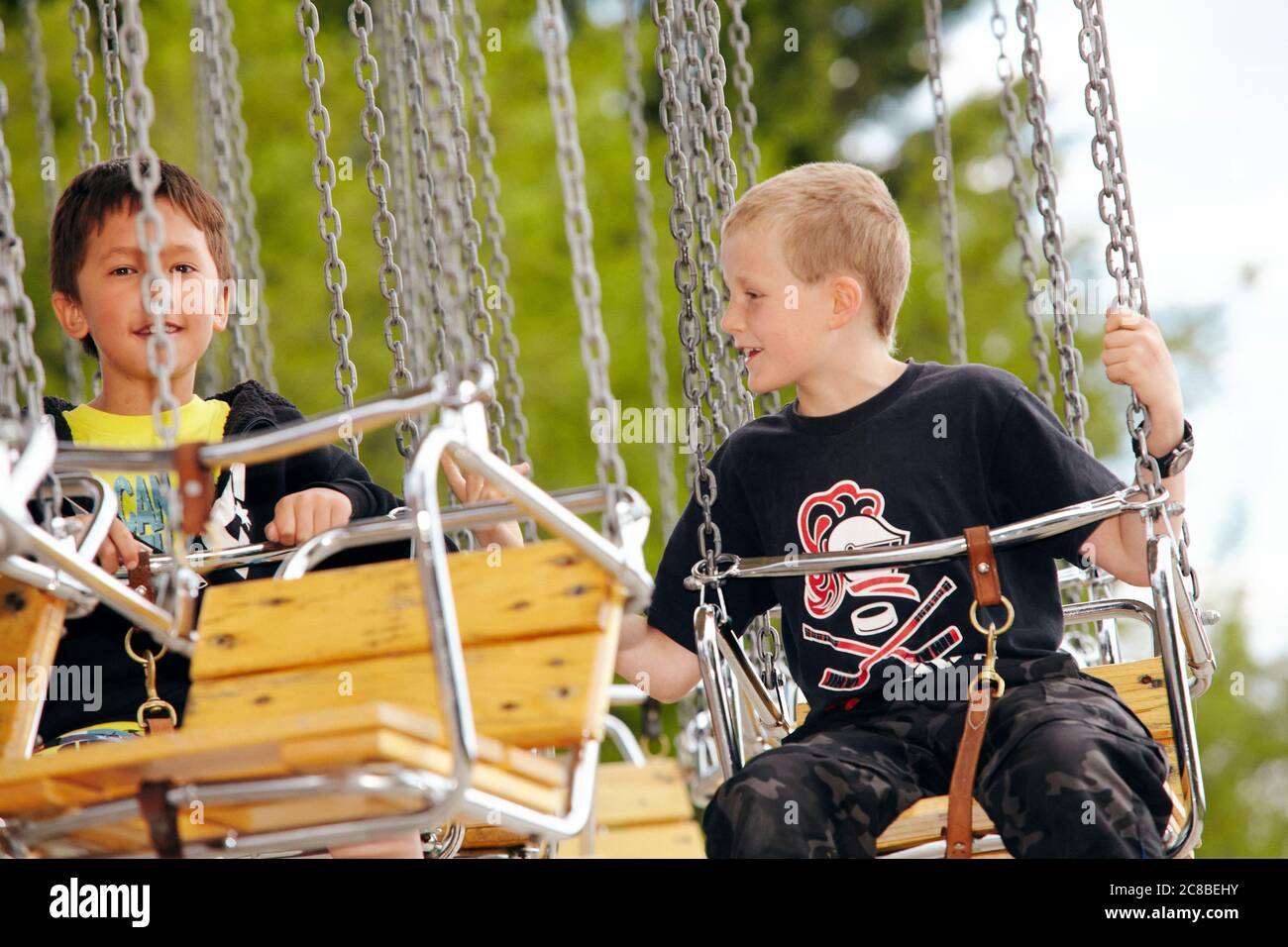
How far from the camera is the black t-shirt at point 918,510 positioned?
326 cm

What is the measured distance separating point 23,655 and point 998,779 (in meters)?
1.64

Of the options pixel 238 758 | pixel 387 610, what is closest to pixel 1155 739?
pixel 387 610

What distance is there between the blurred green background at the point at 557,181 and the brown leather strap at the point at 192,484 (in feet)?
30.1

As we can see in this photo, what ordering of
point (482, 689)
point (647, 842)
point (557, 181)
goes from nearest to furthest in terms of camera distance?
point (482, 689), point (647, 842), point (557, 181)

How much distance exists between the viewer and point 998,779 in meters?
2.95

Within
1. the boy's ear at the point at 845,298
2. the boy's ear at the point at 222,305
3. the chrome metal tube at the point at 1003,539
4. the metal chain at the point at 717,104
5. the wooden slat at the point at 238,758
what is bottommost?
the wooden slat at the point at 238,758

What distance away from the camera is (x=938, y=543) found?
3.09 m

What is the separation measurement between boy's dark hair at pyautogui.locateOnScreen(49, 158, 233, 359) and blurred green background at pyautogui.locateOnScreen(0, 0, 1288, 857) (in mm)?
8065

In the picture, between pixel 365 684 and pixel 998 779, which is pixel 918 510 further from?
pixel 365 684

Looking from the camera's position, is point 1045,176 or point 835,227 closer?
point 1045,176

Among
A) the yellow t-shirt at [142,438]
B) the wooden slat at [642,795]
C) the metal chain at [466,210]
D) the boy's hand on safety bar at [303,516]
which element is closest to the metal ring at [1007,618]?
the metal chain at [466,210]

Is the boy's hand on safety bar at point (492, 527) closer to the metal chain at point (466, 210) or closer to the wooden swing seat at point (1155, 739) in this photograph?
the metal chain at point (466, 210)
